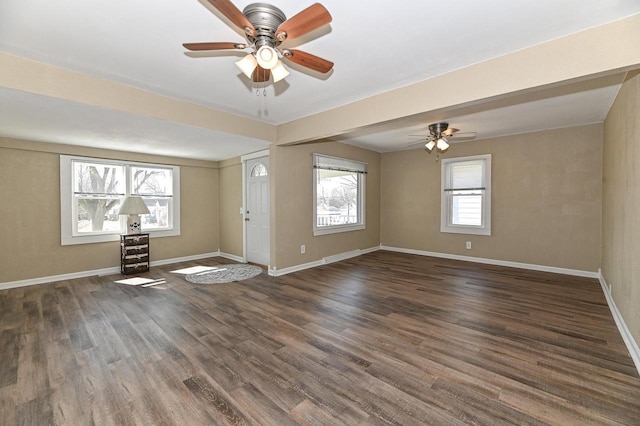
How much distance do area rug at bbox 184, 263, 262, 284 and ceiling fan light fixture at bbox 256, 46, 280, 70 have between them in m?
3.55

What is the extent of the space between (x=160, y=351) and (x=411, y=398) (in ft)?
6.74

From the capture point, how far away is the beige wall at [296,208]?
479 cm

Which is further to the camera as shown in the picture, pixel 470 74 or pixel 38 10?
pixel 470 74

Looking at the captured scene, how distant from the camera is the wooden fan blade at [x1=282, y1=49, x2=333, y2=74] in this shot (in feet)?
6.37

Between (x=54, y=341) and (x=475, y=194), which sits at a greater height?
(x=475, y=194)

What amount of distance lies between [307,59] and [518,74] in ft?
6.00

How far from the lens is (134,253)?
511 cm

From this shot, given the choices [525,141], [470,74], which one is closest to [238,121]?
[470,74]

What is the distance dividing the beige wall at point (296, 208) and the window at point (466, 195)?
82.9 inches

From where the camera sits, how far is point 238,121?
4.13m

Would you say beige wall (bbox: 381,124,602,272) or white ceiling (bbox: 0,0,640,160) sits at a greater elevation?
white ceiling (bbox: 0,0,640,160)

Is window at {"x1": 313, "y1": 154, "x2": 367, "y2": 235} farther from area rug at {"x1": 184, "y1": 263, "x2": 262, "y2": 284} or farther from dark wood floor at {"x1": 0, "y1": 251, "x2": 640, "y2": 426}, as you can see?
dark wood floor at {"x1": 0, "y1": 251, "x2": 640, "y2": 426}

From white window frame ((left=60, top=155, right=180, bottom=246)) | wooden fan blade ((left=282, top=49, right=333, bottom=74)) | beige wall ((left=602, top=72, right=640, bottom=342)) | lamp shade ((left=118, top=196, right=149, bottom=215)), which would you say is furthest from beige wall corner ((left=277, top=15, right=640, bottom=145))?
white window frame ((left=60, top=155, right=180, bottom=246))

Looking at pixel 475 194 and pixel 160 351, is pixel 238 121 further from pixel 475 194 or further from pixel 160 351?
pixel 475 194
